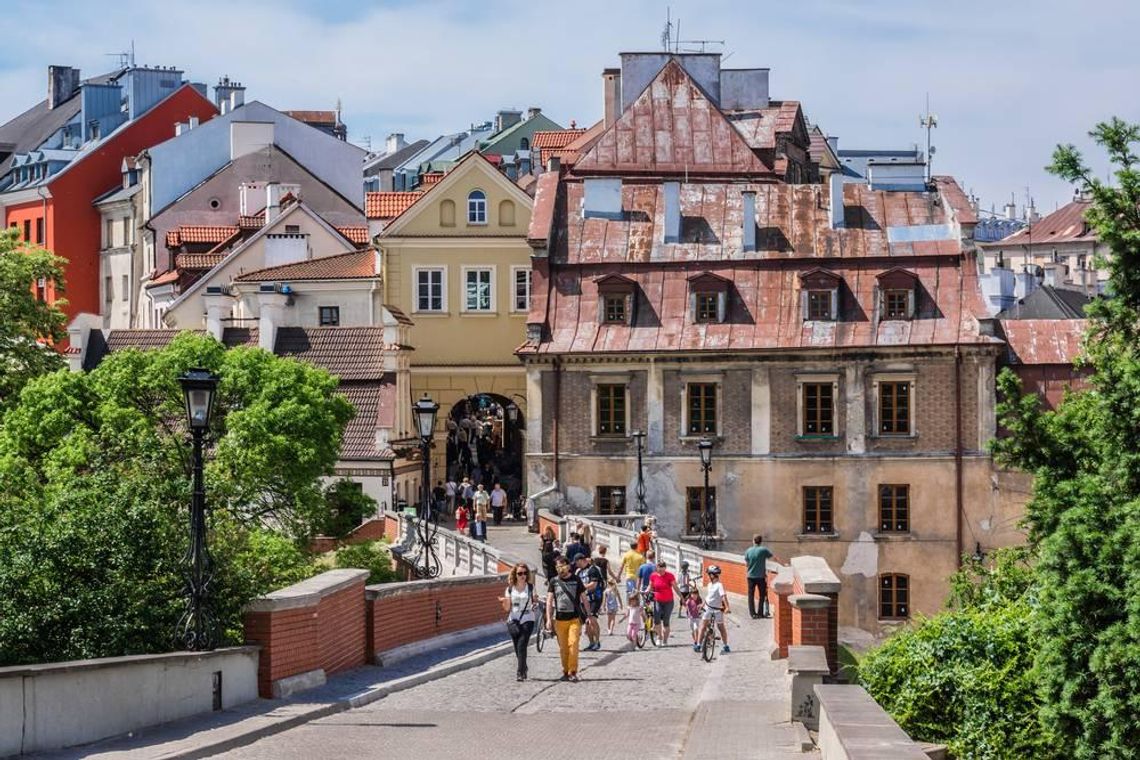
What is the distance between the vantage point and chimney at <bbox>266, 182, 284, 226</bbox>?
256 ft

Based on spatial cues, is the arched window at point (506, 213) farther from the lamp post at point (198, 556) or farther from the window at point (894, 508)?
the lamp post at point (198, 556)

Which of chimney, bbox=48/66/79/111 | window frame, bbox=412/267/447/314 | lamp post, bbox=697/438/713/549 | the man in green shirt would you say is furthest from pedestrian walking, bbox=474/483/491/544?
chimney, bbox=48/66/79/111

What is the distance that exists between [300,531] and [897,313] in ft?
62.2

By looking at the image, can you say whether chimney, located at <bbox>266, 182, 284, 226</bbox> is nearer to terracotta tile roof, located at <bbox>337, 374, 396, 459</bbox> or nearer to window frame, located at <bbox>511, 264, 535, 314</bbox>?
window frame, located at <bbox>511, 264, 535, 314</bbox>

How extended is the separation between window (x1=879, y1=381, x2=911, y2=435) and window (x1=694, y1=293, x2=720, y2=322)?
15.4 feet

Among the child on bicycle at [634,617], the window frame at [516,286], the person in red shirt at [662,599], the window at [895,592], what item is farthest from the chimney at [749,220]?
the child on bicycle at [634,617]

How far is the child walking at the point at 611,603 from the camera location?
35000 mm

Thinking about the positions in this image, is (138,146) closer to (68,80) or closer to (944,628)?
(68,80)

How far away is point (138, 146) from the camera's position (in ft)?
307

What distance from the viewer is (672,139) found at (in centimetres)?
6744

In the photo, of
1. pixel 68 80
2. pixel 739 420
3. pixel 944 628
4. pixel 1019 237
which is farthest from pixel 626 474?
pixel 1019 237

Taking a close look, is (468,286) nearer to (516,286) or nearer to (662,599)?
(516,286)

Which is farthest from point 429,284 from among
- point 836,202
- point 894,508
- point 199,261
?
point 894,508

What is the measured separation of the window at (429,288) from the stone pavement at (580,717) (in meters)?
35.6
